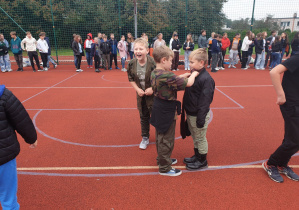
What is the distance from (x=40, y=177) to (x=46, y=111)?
10.2ft

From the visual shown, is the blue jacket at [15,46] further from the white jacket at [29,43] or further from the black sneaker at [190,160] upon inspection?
the black sneaker at [190,160]

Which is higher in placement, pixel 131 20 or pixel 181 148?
pixel 131 20

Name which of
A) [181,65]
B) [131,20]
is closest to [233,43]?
[181,65]

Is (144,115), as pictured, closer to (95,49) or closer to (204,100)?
(204,100)

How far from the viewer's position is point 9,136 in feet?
6.09

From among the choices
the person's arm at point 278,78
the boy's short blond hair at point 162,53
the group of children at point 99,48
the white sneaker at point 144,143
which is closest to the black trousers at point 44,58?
the group of children at point 99,48

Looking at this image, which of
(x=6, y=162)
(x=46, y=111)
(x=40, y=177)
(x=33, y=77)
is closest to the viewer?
(x=6, y=162)

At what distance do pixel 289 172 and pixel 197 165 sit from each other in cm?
124

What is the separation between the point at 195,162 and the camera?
327cm

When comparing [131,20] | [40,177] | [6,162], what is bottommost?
[40,177]

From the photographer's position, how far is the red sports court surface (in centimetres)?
263

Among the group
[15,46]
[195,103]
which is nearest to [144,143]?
[195,103]

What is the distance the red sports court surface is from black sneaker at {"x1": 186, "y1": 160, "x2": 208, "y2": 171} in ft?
0.28

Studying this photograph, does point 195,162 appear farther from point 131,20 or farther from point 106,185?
point 131,20
